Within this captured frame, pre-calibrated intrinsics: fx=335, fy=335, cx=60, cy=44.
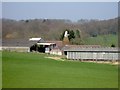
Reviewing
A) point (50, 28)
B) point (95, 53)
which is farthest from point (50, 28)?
point (95, 53)

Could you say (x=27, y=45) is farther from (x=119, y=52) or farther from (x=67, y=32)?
(x=119, y=52)

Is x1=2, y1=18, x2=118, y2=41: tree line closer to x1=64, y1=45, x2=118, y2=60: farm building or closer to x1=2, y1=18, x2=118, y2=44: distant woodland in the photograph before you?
x1=2, y1=18, x2=118, y2=44: distant woodland

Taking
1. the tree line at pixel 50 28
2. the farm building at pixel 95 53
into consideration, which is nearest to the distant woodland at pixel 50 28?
the tree line at pixel 50 28

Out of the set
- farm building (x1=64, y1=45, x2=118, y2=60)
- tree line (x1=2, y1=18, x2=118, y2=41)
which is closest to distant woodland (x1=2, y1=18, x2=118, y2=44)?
tree line (x1=2, y1=18, x2=118, y2=41)

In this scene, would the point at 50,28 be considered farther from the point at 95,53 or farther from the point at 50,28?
the point at 95,53

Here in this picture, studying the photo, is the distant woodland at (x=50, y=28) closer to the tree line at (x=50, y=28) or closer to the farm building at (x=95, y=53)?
the tree line at (x=50, y=28)

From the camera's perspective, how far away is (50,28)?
4528 inches

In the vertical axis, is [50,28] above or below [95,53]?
above

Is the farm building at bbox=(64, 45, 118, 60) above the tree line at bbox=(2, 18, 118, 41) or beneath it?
beneath

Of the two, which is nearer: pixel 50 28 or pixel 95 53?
pixel 95 53

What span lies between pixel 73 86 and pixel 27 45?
124ft

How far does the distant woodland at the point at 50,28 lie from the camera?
9942cm

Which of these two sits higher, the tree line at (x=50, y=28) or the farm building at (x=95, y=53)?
the tree line at (x=50, y=28)

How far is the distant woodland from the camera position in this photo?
99.4 m
